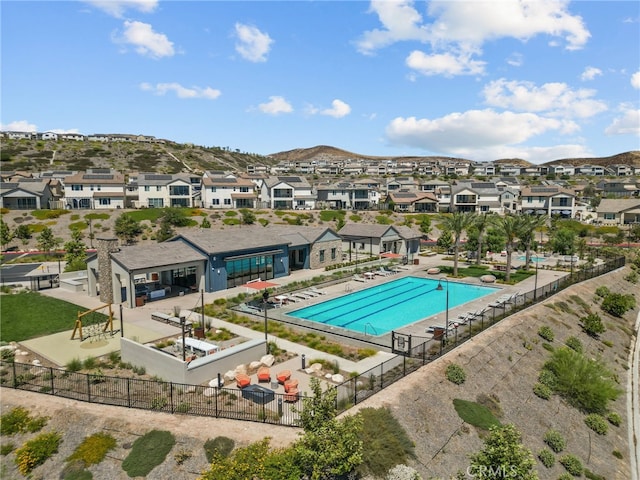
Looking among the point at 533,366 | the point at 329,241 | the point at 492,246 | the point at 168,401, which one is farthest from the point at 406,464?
the point at 492,246

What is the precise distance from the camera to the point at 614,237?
78375 millimetres

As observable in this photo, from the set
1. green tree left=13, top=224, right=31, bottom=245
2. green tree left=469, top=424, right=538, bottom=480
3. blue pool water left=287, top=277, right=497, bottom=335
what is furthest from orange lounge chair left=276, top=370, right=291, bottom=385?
green tree left=13, top=224, right=31, bottom=245

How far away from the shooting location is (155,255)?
3588 centimetres

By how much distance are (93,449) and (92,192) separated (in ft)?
282

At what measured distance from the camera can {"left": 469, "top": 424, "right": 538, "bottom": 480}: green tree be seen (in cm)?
1298

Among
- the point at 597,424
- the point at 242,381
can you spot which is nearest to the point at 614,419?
the point at 597,424

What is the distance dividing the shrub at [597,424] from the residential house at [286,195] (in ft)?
278

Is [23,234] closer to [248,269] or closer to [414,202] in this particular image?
[248,269]

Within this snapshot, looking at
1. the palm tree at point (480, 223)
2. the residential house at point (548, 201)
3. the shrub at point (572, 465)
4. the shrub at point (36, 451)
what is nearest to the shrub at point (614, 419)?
the shrub at point (572, 465)

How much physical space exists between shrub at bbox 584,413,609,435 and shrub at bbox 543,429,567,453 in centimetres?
334

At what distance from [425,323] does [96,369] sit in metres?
21.9

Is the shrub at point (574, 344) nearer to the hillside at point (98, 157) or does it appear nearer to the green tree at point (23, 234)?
the green tree at point (23, 234)

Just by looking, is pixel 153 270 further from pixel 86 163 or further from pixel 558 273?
pixel 86 163

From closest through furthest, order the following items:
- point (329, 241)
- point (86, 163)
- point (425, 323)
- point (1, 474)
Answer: point (1, 474) < point (425, 323) < point (329, 241) < point (86, 163)
